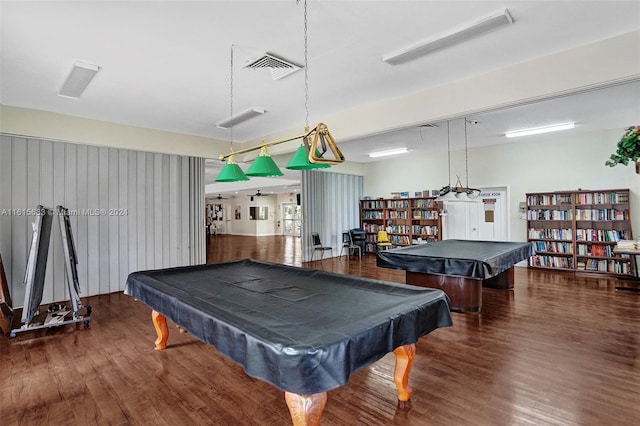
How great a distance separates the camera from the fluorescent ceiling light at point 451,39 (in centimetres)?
280

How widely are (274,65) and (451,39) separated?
1824 mm

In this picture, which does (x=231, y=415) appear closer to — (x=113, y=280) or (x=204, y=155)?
(x=113, y=280)

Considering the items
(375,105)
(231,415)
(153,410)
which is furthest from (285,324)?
(375,105)

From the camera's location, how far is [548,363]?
9.86ft

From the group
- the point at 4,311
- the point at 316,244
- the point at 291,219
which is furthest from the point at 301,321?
the point at 291,219

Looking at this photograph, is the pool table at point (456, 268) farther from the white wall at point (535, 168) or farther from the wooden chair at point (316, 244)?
the wooden chair at point (316, 244)

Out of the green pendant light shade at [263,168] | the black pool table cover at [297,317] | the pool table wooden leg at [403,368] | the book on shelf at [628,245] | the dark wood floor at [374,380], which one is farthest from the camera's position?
the book on shelf at [628,245]

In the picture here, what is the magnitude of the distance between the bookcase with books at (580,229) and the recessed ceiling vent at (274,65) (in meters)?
6.74

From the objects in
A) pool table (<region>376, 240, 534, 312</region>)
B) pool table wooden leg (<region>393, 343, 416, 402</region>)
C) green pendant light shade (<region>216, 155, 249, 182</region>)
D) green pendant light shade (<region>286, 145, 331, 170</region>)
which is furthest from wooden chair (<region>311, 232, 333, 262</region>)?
pool table wooden leg (<region>393, 343, 416, 402</region>)

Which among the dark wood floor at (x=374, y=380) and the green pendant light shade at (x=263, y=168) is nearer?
the dark wood floor at (x=374, y=380)

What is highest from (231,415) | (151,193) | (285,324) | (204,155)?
(204,155)

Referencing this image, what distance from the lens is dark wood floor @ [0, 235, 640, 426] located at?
89.9 inches

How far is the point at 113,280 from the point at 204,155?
2.96 metres

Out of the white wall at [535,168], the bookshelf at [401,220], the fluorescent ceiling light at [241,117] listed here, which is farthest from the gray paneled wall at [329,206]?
the fluorescent ceiling light at [241,117]
